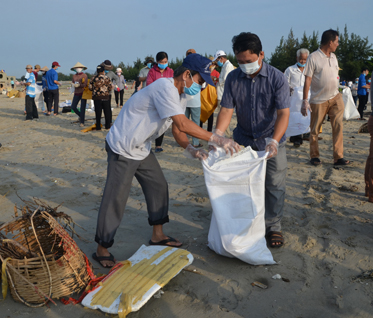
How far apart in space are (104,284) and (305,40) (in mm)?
40599

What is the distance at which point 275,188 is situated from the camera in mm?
3119

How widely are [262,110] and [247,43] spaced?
0.57 m

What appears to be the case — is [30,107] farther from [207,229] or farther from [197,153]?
Result: [197,153]

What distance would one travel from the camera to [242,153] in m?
2.81

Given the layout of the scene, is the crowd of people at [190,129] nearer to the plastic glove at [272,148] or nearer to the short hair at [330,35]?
the plastic glove at [272,148]

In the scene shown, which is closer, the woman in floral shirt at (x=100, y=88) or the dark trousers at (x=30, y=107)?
the woman in floral shirt at (x=100, y=88)

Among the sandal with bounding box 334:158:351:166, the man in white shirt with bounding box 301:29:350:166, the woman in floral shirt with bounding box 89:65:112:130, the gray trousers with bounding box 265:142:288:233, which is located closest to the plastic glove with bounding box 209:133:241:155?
the gray trousers with bounding box 265:142:288:233

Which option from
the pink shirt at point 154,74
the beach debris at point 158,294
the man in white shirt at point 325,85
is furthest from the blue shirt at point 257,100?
the pink shirt at point 154,74

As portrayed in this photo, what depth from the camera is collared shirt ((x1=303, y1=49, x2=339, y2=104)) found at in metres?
5.16

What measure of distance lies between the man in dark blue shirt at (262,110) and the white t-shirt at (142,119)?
593 millimetres

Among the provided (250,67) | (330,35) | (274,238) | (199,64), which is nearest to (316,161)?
(330,35)

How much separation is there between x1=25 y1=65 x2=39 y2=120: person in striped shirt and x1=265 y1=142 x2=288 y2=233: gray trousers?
32.5ft

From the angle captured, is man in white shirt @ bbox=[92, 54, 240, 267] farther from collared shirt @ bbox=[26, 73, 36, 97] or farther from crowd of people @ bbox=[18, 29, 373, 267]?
collared shirt @ bbox=[26, 73, 36, 97]

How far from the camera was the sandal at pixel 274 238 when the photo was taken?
3061mm
